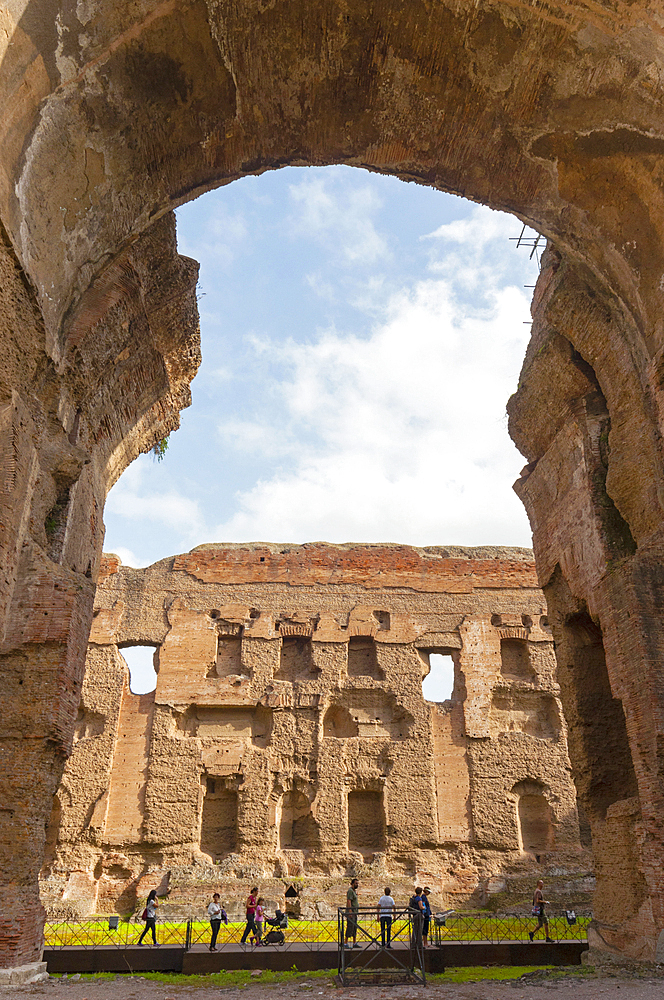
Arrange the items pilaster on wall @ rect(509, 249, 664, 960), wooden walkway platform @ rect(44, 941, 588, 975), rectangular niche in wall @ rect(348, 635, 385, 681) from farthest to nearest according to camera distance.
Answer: rectangular niche in wall @ rect(348, 635, 385, 681)
wooden walkway platform @ rect(44, 941, 588, 975)
pilaster on wall @ rect(509, 249, 664, 960)

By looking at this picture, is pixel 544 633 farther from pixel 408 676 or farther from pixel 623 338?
pixel 623 338

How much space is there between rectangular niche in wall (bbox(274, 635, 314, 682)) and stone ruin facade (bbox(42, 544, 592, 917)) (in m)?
0.06

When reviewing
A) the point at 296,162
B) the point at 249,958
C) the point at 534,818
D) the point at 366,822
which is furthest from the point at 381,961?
the point at 534,818

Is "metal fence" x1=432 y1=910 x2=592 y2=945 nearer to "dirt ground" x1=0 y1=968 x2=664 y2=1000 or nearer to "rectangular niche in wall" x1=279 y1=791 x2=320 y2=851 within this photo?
"rectangular niche in wall" x1=279 y1=791 x2=320 y2=851

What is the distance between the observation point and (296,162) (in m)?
7.20

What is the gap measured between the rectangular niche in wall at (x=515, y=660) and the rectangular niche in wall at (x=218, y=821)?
289 inches

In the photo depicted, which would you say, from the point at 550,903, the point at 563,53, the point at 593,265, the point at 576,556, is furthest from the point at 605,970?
the point at 550,903

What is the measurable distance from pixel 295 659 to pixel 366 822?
4.10m

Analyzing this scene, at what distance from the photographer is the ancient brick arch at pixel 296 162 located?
5363mm

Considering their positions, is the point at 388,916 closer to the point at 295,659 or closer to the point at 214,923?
the point at 214,923

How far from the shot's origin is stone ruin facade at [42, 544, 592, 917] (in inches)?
607

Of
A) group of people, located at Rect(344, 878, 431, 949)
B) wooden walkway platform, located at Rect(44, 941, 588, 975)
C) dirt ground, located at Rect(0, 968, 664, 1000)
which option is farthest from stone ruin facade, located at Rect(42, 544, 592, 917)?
dirt ground, located at Rect(0, 968, 664, 1000)

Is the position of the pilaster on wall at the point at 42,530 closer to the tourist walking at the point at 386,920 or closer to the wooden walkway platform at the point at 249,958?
the wooden walkway platform at the point at 249,958

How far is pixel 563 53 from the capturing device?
19.5ft
